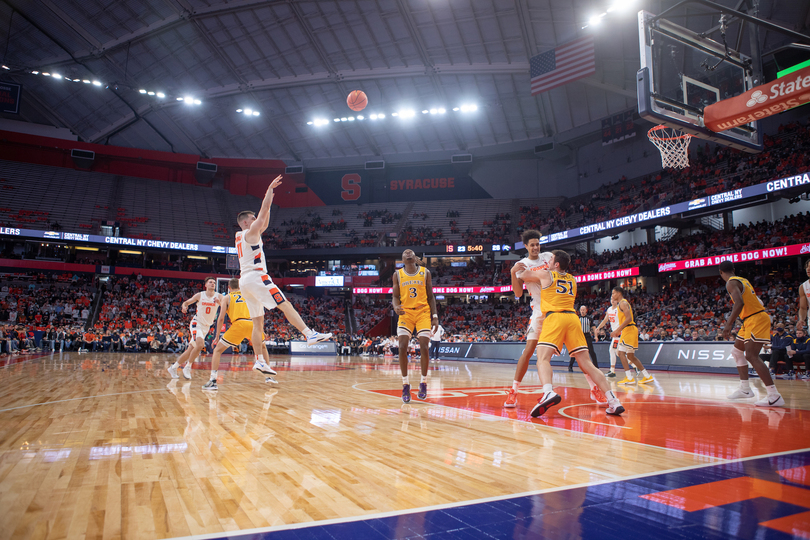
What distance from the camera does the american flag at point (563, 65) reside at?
24.9 meters

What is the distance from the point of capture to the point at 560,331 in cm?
548

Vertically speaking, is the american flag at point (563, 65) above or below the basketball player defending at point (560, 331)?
above

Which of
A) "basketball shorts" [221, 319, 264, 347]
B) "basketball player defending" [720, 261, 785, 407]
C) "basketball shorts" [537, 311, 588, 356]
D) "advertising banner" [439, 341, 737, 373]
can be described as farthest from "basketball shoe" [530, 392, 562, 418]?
"advertising banner" [439, 341, 737, 373]

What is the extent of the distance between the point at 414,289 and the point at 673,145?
675 inches

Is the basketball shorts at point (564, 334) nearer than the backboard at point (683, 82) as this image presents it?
Yes

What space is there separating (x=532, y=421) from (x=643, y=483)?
2.30 meters

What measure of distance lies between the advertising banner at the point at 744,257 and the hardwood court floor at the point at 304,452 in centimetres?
1752

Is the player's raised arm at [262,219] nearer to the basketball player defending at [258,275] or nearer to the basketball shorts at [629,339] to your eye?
the basketball player defending at [258,275]

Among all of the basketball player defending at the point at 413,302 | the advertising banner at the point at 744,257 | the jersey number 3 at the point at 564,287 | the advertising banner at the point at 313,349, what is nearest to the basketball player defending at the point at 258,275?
the basketball player defending at the point at 413,302

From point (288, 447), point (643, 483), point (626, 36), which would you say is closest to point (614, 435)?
point (643, 483)

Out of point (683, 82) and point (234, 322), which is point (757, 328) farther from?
point (234, 322)

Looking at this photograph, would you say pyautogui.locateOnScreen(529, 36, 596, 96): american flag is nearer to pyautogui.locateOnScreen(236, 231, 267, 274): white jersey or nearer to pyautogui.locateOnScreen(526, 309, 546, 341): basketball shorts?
pyautogui.locateOnScreen(526, 309, 546, 341): basketball shorts

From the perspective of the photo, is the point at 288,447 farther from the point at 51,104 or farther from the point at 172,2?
the point at 51,104

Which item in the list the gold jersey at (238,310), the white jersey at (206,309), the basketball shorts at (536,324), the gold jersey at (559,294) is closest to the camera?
the gold jersey at (559,294)
